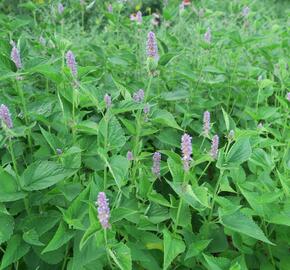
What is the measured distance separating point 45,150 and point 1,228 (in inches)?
16.7

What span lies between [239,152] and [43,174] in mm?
613

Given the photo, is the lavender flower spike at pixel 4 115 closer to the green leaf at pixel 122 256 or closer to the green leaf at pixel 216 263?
the green leaf at pixel 122 256

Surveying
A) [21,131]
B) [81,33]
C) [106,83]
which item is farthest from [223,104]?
[81,33]

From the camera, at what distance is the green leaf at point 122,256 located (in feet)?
3.95

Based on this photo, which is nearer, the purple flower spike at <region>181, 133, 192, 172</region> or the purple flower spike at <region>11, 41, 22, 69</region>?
the purple flower spike at <region>181, 133, 192, 172</region>

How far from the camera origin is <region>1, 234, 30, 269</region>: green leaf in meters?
1.38

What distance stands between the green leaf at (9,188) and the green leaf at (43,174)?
27 mm

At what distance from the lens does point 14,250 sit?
1420mm

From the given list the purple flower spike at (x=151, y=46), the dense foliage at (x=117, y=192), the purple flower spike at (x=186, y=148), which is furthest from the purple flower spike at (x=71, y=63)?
the purple flower spike at (x=186, y=148)

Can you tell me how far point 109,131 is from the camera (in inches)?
59.1

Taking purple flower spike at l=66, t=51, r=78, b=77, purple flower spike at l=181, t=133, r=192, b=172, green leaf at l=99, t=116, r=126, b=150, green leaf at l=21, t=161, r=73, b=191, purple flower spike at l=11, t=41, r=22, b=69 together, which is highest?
purple flower spike at l=11, t=41, r=22, b=69

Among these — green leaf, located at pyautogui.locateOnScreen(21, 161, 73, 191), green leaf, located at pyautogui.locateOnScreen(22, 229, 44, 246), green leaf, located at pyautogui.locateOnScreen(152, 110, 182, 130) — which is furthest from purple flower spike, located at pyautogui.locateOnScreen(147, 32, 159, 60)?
green leaf, located at pyautogui.locateOnScreen(22, 229, 44, 246)

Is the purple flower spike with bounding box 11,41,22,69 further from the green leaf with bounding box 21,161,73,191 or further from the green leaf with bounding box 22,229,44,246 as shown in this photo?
the green leaf with bounding box 22,229,44,246

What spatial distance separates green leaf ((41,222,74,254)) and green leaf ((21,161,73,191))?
0.46ft
